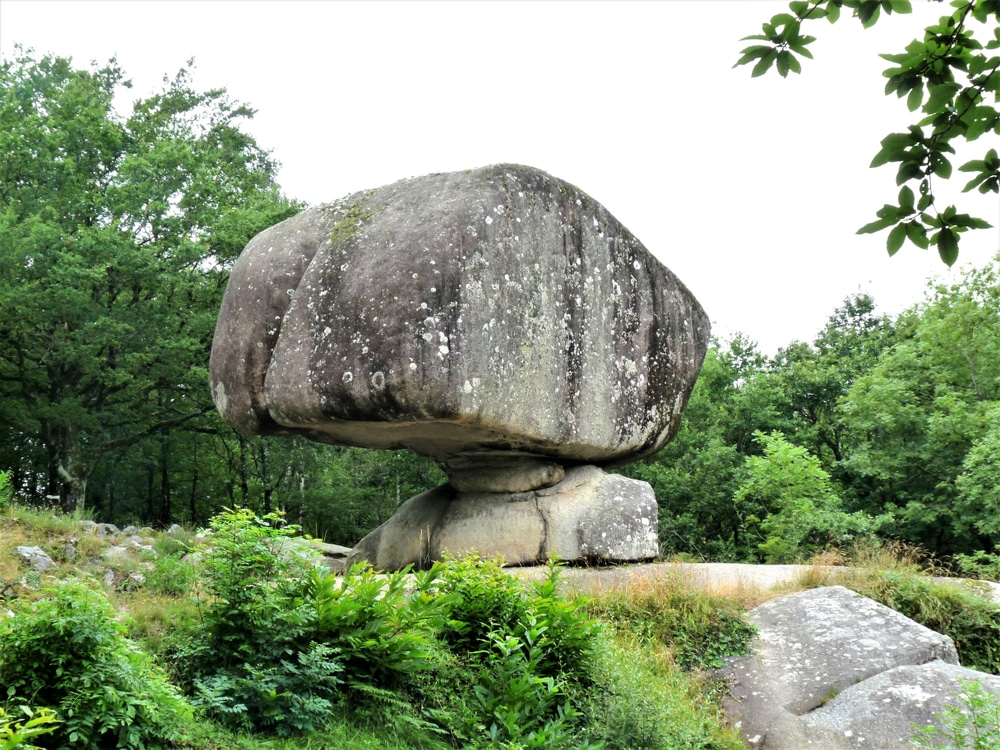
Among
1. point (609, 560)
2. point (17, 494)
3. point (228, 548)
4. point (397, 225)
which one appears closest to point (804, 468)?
point (609, 560)

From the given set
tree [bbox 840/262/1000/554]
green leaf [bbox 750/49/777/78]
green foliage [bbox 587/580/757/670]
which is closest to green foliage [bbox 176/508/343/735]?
green foliage [bbox 587/580/757/670]

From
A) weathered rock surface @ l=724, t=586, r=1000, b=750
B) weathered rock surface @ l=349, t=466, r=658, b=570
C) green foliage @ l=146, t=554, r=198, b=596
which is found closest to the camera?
weathered rock surface @ l=724, t=586, r=1000, b=750

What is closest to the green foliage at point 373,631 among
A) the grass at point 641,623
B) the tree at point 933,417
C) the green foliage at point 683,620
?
the grass at point 641,623

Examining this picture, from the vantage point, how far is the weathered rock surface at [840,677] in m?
6.77

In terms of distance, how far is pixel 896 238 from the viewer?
10.1 feet

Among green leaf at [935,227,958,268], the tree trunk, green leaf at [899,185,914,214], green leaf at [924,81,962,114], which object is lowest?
the tree trunk

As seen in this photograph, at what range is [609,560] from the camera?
994 centimetres

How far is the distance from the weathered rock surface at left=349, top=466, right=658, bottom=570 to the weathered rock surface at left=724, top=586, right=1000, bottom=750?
1953mm

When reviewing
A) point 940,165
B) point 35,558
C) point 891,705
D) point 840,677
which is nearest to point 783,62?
point 940,165

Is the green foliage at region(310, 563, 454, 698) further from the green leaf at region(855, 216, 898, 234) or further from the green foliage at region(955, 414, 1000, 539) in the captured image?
the green foliage at region(955, 414, 1000, 539)

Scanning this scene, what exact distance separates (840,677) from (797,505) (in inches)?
311

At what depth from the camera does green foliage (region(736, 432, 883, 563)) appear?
555 inches

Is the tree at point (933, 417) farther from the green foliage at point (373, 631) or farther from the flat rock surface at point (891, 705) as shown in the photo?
the green foliage at point (373, 631)

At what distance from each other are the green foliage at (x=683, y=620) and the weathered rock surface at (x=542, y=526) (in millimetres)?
1489
